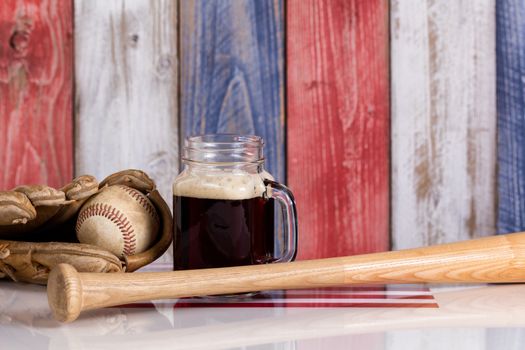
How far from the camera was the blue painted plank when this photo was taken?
1786 millimetres

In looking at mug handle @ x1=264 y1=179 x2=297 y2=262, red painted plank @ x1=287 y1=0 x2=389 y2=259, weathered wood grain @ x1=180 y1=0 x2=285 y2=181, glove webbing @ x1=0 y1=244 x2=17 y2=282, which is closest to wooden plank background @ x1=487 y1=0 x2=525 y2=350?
red painted plank @ x1=287 y1=0 x2=389 y2=259

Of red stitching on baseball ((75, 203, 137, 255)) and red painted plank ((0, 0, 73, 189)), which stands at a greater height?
red painted plank ((0, 0, 73, 189))

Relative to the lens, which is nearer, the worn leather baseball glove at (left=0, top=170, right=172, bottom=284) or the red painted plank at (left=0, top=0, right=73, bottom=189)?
the worn leather baseball glove at (left=0, top=170, right=172, bottom=284)

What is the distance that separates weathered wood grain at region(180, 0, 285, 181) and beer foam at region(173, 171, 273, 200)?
0.66m

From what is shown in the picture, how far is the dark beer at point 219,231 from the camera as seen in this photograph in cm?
112

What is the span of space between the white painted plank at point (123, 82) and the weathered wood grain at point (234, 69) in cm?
3

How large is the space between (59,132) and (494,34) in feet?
3.16

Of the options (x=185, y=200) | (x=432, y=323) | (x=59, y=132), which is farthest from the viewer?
(x=59, y=132)

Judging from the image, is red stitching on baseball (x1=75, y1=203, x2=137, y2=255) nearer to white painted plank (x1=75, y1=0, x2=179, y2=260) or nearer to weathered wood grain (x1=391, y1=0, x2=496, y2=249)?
white painted plank (x1=75, y1=0, x2=179, y2=260)

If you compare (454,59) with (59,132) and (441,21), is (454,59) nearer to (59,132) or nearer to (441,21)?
(441,21)

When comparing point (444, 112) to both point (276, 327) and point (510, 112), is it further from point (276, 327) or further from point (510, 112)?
point (276, 327)

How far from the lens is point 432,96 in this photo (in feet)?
5.95

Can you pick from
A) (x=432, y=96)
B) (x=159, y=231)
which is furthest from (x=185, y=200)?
(x=432, y=96)

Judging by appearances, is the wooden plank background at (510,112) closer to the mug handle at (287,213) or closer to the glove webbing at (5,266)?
the mug handle at (287,213)
